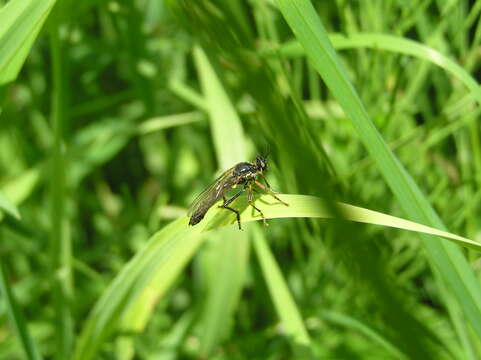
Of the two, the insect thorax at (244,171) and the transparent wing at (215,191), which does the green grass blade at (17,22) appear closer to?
the transparent wing at (215,191)

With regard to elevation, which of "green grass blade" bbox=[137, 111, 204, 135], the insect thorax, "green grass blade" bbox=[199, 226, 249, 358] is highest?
"green grass blade" bbox=[137, 111, 204, 135]

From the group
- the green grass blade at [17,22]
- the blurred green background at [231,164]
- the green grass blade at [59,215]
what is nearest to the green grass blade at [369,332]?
the blurred green background at [231,164]

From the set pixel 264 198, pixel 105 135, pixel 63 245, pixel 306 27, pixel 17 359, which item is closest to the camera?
pixel 306 27

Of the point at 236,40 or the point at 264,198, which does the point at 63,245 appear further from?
the point at 236,40

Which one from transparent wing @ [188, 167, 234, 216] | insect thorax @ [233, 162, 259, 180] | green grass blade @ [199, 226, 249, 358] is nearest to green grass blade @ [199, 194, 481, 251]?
transparent wing @ [188, 167, 234, 216]

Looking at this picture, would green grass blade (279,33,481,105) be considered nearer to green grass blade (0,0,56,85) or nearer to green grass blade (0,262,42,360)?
green grass blade (0,0,56,85)

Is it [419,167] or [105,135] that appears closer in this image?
[419,167]

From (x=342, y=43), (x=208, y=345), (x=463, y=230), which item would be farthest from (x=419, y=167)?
(x=208, y=345)
